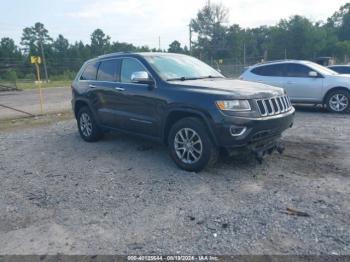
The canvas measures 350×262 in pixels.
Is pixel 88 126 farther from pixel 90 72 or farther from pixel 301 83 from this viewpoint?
pixel 301 83

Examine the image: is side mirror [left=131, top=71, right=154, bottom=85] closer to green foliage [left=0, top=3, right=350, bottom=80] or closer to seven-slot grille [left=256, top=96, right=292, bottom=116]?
seven-slot grille [left=256, top=96, right=292, bottom=116]

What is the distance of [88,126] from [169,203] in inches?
153

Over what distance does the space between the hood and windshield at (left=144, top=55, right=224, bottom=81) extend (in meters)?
0.27

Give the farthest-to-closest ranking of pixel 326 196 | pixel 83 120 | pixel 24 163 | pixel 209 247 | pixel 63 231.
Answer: pixel 83 120
pixel 24 163
pixel 326 196
pixel 63 231
pixel 209 247

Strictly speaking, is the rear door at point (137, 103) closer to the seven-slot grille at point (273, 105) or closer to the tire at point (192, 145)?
the tire at point (192, 145)

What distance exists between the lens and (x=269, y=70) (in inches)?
442

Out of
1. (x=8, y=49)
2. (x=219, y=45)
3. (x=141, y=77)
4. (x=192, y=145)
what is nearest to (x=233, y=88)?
(x=192, y=145)

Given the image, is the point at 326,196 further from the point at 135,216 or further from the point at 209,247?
the point at 135,216

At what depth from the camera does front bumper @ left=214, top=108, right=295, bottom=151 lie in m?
4.60

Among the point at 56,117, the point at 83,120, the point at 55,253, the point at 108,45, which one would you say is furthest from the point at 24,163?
the point at 108,45

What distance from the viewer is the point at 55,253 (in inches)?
126

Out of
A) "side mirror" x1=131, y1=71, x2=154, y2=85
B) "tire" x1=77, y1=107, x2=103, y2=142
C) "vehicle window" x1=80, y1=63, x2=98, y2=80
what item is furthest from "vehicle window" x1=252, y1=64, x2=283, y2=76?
"side mirror" x1=131, y1=71, x2=154, y2=85

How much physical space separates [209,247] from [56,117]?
9.71 m

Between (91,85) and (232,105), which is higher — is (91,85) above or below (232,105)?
above
